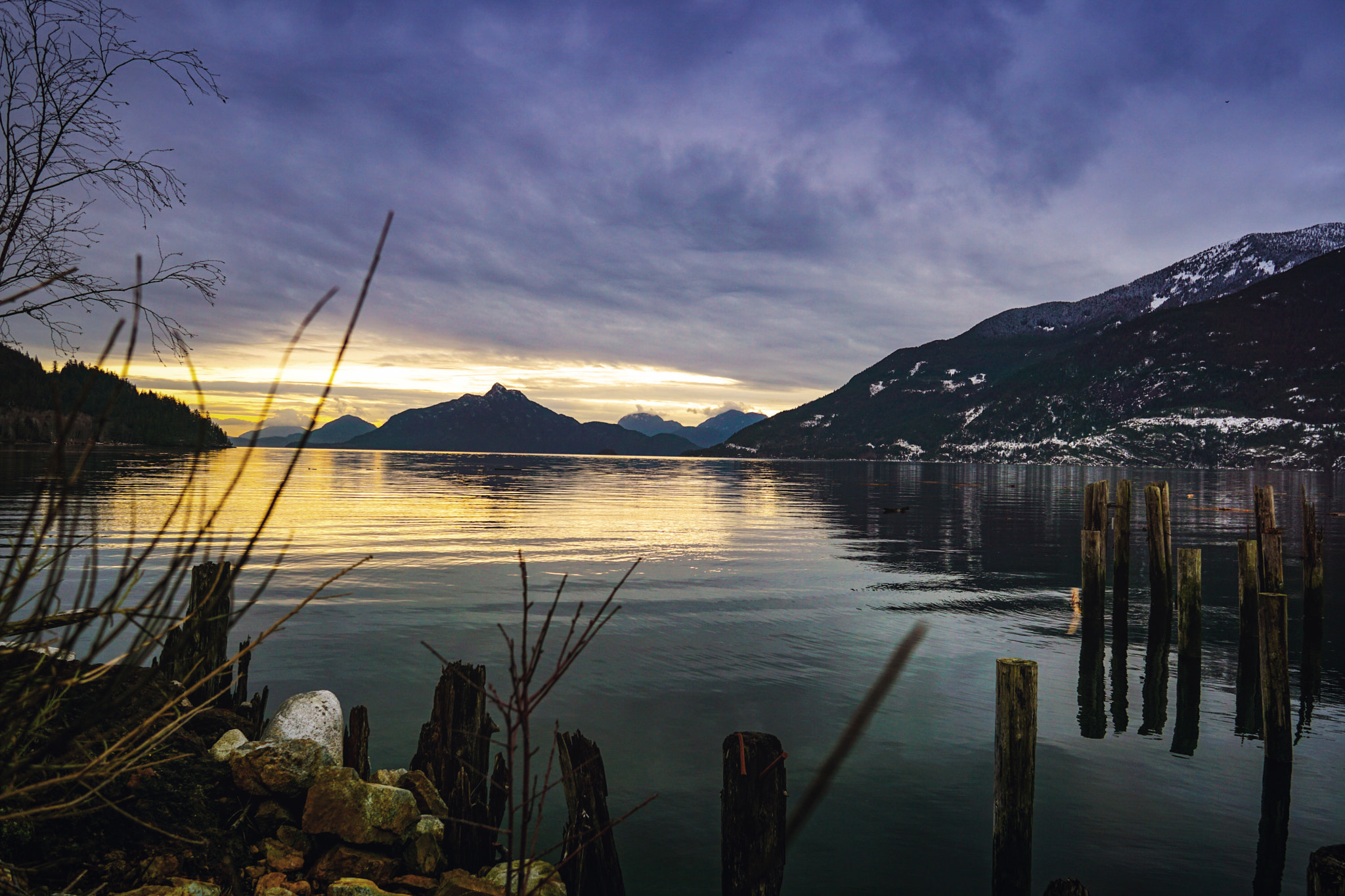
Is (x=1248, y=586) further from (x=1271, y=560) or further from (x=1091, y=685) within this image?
(x=1091, y=685)

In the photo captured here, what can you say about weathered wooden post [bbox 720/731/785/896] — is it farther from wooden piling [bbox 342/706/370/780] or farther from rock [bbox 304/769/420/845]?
wooden piling [bbox 342/706/370/780]

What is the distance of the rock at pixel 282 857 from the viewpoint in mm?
6754

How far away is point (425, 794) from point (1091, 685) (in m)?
13.5

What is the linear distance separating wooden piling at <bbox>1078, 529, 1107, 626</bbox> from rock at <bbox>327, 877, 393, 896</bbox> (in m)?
16.7

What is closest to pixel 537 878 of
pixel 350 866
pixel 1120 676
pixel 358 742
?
pixel 350 866

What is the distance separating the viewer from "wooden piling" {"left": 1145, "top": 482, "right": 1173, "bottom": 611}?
1731 centimetres

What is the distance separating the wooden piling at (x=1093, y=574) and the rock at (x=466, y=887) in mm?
15970

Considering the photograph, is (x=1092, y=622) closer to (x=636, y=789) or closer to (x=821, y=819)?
(x=821, y=819)

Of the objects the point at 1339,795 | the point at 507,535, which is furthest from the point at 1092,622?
the point at 507,535

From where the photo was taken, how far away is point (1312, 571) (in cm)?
1758

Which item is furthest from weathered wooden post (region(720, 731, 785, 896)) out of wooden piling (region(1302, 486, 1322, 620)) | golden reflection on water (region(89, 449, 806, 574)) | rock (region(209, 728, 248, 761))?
wooden piling (region(1302, 486, 1322, 620))

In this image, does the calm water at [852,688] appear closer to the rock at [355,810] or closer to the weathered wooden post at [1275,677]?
the weathered wooden post at [1275,677]

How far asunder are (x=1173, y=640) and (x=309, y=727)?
67.5ft

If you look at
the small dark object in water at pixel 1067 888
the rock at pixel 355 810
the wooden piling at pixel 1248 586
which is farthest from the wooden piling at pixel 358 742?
the wooden piling at pixel 1248 586
